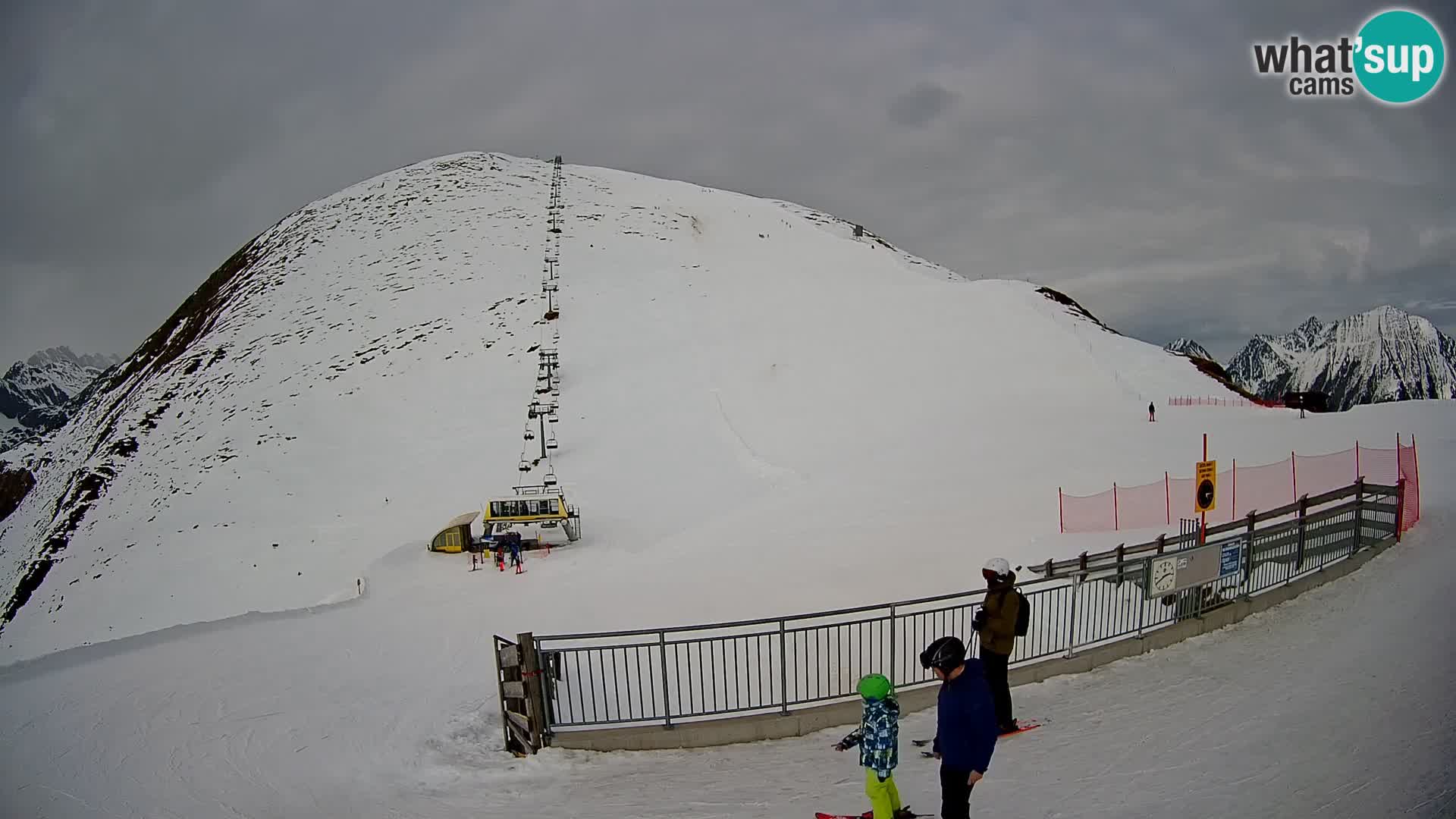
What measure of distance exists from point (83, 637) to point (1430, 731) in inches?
1337

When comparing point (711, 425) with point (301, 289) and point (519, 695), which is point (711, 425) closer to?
point (519, 695)

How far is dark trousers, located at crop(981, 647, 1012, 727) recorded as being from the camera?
286 inches

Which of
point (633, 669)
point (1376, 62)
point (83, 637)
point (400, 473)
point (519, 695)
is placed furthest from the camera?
point (400, 473)

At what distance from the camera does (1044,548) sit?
52.4 feet

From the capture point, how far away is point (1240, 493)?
58.9 feet

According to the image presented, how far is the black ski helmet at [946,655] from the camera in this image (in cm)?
480

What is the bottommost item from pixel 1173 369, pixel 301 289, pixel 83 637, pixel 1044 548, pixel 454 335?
pixel 83 637

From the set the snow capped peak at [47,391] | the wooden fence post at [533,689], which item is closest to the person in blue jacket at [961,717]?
the wooden fence post at [533,689]

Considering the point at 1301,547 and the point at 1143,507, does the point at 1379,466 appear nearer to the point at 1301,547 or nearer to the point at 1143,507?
the point at 1143,507

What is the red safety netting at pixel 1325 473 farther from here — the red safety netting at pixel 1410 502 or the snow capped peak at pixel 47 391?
the snow capped peak at pixel 47 391

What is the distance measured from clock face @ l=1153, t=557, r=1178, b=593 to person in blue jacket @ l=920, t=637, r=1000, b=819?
6056 mm

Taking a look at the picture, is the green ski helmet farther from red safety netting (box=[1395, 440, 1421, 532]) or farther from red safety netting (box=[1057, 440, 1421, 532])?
red safety netting (box=[1395, 440, 1421, 532])

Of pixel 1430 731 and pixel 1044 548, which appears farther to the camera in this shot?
pixel 1044 548

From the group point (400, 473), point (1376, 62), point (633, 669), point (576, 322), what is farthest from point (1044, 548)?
point (576, 322)
